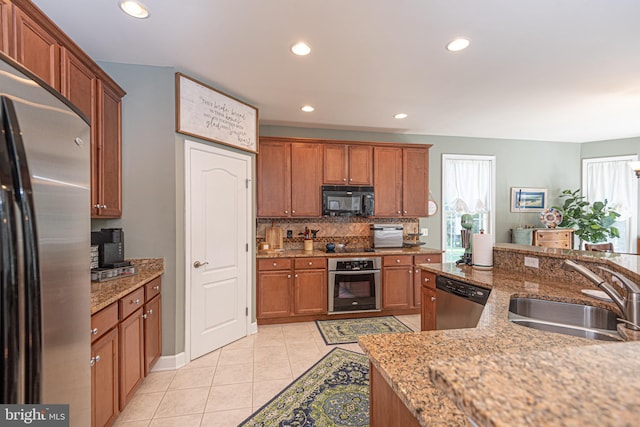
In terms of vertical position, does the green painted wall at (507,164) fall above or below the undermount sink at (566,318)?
above

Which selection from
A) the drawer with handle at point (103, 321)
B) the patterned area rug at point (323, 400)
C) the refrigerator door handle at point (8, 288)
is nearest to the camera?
the refrigerator door handle at point (8, 288)

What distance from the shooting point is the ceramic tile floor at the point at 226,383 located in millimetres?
1949

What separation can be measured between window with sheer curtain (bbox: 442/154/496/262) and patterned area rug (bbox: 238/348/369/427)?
3125 mm

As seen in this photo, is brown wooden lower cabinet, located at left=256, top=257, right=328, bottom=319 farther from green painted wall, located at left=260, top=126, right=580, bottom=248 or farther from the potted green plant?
the potted green plant

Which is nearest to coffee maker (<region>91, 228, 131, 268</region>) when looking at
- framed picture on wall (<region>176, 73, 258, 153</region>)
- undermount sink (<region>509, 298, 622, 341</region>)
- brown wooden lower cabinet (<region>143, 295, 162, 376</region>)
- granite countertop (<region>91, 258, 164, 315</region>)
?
granite countertop (<region>91, 258, 164, 315</region>)

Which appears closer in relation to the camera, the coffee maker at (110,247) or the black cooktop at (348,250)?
the coffee maker at (110,247)

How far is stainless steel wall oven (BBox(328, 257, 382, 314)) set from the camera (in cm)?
371

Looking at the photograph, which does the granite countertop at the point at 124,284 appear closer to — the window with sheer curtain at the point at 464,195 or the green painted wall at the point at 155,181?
the green painted wall at the point at 155,181

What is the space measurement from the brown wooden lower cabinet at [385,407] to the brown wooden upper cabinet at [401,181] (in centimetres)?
329

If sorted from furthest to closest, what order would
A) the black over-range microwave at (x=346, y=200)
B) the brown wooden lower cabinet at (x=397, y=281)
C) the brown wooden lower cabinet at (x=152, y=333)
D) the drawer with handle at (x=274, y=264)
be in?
the black over-range microwave at (x=346, y=200) → the brown wooden lower cabinet at (x=397, y=281) → the drawer with handle at (x=274, y=264) → the brown wooden lower cabinet at (x=152, y=333)

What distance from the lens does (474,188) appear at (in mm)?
5012

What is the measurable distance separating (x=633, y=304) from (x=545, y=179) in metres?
5.11

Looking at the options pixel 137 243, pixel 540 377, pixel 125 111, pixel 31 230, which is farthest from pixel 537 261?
pixel 125 111

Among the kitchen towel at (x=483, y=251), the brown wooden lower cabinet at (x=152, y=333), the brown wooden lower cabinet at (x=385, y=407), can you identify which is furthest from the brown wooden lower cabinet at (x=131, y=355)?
the kitchen towel at (x=483, y=251)
